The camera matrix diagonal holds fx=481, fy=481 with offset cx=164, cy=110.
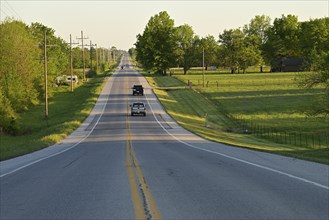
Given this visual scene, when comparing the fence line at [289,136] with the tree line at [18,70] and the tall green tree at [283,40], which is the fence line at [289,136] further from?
the tall green tree at [283,40]

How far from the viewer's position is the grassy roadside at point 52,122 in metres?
31.2

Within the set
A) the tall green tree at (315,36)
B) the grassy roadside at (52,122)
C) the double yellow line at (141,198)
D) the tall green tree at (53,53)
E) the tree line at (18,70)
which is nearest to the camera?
the double yellow line at (141,198)

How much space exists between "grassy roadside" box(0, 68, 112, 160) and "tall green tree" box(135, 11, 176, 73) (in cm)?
3056

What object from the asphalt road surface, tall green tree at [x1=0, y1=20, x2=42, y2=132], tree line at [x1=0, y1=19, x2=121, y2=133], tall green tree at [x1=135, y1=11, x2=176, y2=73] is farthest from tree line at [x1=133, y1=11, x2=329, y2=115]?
the asphalt road surface

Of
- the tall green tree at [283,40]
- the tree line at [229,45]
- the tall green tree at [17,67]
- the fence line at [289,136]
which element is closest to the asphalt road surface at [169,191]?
the fence line at [289,136]

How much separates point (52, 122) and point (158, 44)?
244 ft

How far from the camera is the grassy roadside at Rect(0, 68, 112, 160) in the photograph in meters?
31.2

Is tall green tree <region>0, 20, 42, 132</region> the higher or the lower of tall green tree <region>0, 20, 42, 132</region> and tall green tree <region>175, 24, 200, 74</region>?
the lower

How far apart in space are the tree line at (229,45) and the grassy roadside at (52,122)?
33209 mm

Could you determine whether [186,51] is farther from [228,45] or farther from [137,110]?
[137,110]

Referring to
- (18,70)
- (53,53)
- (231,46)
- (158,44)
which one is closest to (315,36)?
(231,46)

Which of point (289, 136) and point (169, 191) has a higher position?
point (169, 191)

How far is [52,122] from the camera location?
55938mm

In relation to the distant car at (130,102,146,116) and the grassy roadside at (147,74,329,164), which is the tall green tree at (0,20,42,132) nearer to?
the distant car at (130,102,146,116)
